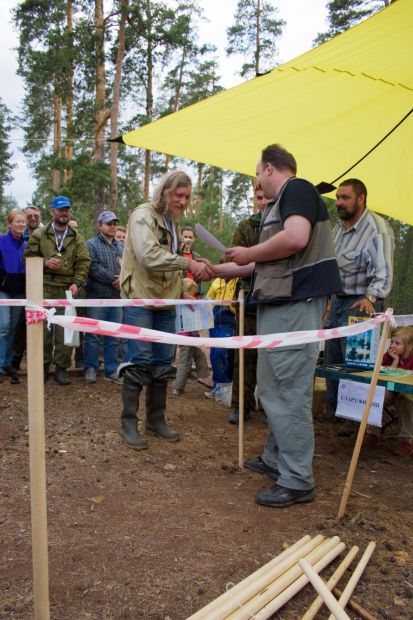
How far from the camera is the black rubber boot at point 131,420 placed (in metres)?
3.92

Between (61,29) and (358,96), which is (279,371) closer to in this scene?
(358,96)

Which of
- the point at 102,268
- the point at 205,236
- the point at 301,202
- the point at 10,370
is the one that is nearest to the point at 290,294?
the point at 301,202

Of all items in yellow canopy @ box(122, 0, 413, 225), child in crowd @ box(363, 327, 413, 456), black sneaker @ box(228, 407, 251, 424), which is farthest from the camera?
black sneaker @ box(228, 407, 251, 424)

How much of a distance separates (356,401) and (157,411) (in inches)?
66.6

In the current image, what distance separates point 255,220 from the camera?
15.3ft

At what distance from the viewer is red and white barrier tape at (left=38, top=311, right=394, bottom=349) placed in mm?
2047

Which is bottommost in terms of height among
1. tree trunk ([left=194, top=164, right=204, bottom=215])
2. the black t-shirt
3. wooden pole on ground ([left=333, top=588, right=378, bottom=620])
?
wooden pole on ground ([left=333, top=588, right=378, bottom=620])

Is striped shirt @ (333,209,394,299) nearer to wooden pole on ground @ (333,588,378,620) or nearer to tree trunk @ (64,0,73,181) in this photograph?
wooden pole on ground @ (333,588,378,620)

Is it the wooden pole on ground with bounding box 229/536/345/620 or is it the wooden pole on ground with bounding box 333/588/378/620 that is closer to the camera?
the wooden pole on ground with bounding box 229/536/345/620

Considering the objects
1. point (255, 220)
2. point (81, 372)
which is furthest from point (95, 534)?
point (81, 372)

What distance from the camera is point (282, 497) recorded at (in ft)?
10.2

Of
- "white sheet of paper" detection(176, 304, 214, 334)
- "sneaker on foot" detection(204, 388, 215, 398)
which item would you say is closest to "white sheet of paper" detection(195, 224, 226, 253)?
"white sheet of paper" detection(176, 304, 214, 334)

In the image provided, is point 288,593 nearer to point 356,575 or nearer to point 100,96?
point 356,575

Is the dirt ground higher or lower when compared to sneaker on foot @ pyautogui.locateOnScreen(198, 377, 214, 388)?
higher
